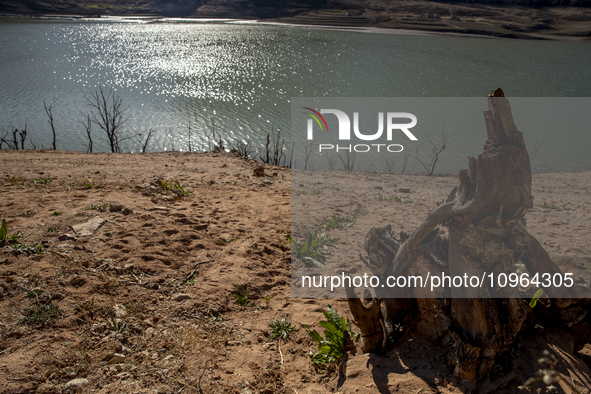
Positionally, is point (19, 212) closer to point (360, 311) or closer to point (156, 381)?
point (156, 381)

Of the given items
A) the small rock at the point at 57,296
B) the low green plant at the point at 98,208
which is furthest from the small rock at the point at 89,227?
the small rock at the point at 57,296

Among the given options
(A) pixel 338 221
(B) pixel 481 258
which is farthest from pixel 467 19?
(B) pixel 481 258

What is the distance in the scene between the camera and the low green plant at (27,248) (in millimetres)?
4711

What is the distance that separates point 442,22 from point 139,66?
42.0m

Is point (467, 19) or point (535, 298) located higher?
point (467, 19)

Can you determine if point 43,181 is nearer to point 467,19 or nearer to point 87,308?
point 87,308

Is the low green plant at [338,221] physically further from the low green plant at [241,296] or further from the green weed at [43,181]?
the green weed at [43,181]

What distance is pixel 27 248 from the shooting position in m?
4.76

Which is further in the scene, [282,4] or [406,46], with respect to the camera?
[282,4]

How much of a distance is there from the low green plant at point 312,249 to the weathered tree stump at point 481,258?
7.06 ft

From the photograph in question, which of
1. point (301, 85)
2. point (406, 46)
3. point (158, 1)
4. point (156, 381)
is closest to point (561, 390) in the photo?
A: point (156, 381)

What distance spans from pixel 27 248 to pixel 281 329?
3.33 metres

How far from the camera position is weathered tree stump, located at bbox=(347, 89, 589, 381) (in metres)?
2.99

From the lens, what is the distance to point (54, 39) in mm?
36375
